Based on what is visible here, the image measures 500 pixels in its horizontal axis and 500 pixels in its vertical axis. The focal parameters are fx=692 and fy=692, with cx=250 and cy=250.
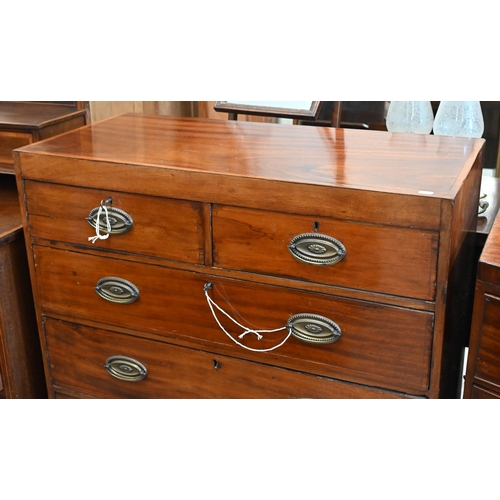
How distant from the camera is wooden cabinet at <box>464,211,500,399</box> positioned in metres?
1.14

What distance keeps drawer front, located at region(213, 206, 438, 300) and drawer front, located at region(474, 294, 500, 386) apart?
12 centimetres

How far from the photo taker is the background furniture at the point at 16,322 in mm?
1689

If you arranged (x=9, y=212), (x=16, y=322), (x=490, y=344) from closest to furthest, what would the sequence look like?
(x=490, y=344)
(x=16, y=322)
(x=9, y=212)

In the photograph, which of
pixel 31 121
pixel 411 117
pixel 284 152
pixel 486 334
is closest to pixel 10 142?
pixel 31 121

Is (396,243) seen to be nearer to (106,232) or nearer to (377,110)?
(106,232)

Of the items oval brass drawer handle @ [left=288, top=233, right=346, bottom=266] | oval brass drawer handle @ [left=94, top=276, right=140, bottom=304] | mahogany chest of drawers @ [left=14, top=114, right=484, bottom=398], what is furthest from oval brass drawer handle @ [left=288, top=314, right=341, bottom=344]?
oval brass drawer handle @ [left=94, top=276, right=140, bottom=304]

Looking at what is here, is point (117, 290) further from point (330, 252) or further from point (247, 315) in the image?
point (330, 252)

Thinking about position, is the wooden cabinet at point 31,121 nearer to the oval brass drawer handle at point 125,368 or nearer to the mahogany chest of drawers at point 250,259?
the mahogany chest of drawers at point 250,259

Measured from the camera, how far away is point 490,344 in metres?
1.16

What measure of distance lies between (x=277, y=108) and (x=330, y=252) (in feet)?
1.98

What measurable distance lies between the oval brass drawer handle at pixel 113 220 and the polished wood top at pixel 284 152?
0.35ft

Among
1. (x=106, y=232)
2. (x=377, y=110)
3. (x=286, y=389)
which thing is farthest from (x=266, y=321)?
(x=377, y=110)

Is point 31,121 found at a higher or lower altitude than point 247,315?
higher

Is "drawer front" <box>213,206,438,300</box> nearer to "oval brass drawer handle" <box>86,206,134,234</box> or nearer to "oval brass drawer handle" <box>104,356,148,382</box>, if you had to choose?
"oval brass drawer handle" <box>86,206,134,234</box>
